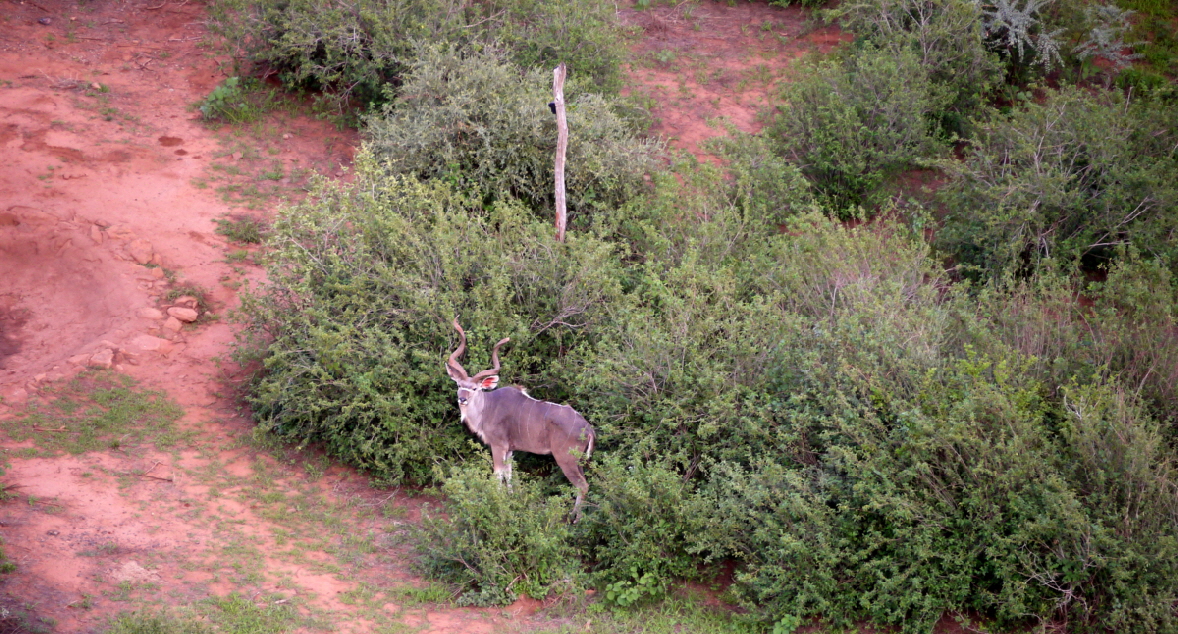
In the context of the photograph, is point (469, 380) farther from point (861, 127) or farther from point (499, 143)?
point (861, 127)

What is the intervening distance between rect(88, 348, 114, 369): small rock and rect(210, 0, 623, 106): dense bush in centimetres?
538

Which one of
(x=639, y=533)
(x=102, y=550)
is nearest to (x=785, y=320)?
(x=639, y=533)

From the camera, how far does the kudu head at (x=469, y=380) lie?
29.3ft

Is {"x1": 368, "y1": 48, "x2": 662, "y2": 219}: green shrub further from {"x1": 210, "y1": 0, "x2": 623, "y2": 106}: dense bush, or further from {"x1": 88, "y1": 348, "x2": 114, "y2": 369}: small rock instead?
{"x1": 88, "y1": 348, "x2": 114, "y2": 369}: small rock

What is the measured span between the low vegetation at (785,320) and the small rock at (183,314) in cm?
140

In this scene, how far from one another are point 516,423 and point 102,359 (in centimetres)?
451

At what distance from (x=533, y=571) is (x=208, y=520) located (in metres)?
2.77

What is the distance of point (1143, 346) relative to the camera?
27.2 ft

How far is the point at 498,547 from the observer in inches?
313

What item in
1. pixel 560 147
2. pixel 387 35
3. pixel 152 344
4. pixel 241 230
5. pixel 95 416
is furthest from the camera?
pixel 387 35

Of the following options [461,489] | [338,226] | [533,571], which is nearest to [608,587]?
[533,571]

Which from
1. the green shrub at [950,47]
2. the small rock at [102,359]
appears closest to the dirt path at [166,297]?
the small rock at [102,359]

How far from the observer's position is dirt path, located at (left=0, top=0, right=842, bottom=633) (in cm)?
758

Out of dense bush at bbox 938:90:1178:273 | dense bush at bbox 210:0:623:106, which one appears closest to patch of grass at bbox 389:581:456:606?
dense bush at bbox 938:90:1178:273
